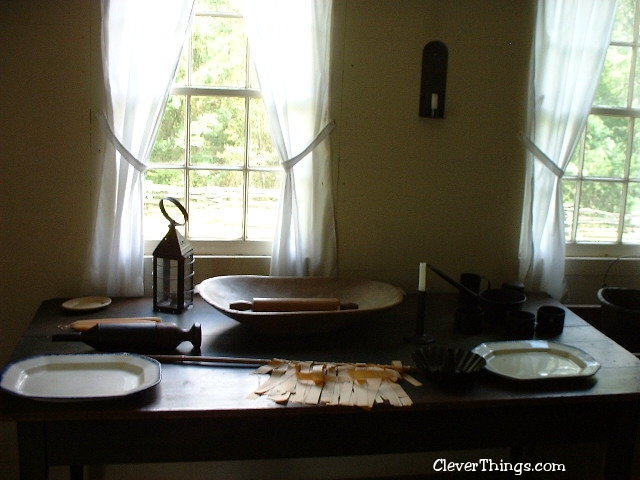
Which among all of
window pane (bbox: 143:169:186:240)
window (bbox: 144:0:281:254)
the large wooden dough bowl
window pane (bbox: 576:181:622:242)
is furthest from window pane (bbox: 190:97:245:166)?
window pane (bbox: 576:181:622:242)

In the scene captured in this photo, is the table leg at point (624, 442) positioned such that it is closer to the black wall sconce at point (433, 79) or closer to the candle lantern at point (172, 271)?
the black wall sconce at point (433, 79)

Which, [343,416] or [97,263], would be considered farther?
[97,263]

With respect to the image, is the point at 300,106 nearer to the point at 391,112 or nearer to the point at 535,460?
the point at 391,112

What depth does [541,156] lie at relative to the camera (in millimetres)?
2604

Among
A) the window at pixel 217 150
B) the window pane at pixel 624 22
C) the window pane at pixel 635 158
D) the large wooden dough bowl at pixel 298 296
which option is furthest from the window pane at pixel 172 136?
the window pane at pixel 635 158

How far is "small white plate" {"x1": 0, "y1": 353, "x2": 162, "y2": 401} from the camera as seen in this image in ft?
5.20

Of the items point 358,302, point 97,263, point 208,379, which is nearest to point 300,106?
point 358,302

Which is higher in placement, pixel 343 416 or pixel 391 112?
pixel 391 112

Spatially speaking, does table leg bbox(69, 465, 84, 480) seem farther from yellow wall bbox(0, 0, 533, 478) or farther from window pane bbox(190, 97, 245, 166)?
window pane bbox(190, 97, 245, 166)

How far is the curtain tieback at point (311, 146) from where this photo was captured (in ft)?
8.02

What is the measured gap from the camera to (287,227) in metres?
2.47

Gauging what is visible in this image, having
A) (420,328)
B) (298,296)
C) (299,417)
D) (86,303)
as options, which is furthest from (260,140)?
(299,417)

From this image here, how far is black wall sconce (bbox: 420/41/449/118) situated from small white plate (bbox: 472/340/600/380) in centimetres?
101

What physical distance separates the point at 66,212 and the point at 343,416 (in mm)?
1398
